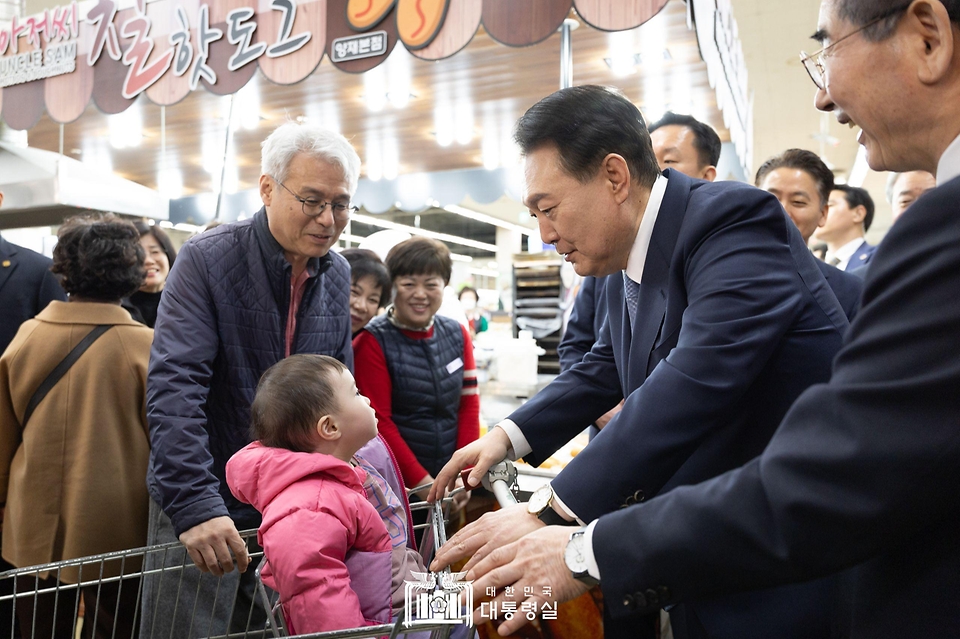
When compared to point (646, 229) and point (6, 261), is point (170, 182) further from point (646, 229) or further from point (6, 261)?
point (646, 229)

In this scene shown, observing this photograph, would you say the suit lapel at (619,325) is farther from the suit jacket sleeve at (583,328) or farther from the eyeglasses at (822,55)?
the suit jacket sleeve at (583,328)

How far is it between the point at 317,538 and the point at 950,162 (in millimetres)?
1221

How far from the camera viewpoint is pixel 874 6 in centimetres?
92

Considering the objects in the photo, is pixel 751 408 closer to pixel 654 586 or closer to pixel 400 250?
pixel 654 586

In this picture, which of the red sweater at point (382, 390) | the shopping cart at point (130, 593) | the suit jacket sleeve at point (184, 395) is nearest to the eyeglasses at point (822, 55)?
the shopping cart at point (130, 593)

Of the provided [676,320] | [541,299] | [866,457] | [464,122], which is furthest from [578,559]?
[464,122]

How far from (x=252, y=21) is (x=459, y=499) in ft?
8.34

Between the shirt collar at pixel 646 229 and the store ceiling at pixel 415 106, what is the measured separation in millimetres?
2710

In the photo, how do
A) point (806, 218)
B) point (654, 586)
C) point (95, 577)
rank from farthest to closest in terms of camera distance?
1. point (806, 218)
2. point (95, 577)
3. point (654, 586)

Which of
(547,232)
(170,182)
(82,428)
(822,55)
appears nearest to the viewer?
(822,55)

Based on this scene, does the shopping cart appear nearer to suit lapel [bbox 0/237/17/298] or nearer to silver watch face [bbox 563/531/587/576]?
silver watch face [bbox 563/531/587/576]

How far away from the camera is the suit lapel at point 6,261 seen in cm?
305

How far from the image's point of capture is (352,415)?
5.52 feet

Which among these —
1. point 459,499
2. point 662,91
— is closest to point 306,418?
point 459,499
